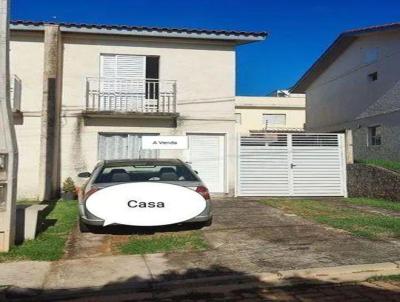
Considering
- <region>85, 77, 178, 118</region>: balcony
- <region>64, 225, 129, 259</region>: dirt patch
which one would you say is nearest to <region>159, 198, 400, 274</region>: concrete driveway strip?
<region>64, 225, 129, 259</region>: dirt patch

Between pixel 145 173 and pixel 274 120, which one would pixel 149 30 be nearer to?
pixel 145 173

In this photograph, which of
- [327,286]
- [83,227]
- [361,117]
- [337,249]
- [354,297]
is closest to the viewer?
[354,297]

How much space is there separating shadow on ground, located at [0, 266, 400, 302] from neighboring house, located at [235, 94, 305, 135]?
1130 inches

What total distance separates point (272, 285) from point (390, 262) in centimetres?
168

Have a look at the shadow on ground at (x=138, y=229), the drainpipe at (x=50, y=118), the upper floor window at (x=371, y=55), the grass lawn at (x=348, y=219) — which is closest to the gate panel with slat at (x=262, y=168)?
the grass lawn at (x=348, y=219)

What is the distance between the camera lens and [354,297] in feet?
16.2

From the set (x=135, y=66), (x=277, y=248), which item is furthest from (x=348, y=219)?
(x=135, y=66)

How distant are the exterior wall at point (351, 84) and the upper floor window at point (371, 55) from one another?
12 centimetres

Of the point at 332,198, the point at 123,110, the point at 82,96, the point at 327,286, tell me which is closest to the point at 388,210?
the point at 332,198

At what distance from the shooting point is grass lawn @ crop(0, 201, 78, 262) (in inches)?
261

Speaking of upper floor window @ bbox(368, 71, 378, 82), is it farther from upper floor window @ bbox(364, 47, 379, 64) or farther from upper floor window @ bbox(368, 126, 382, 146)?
upper floor window @ bbox(368, 126, 382, 146)

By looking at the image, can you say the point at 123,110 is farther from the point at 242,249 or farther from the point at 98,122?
the point at 242,249

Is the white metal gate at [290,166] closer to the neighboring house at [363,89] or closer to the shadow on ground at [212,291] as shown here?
the neighboring house at [363,89]

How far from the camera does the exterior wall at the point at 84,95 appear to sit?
1530 cm
